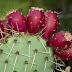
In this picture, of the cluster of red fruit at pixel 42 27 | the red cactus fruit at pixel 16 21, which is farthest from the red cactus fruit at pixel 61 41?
the red cactus fruit at pixel 16 21

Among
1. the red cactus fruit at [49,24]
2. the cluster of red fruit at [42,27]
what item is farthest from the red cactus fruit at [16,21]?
the red cactus fruit at [49,24]

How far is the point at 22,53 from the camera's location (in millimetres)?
1158

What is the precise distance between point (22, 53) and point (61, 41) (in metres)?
0.18

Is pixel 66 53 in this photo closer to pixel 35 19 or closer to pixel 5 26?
pixel 35 19

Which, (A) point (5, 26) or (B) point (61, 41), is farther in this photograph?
(A) point (5, 26)

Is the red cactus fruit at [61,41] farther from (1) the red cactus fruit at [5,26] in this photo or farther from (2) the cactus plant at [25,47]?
(1) the red cactus fruit at [5,26]

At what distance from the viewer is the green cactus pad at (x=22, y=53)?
3.79 feet

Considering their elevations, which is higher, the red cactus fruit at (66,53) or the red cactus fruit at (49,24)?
the red cactus fruit at (49,24)

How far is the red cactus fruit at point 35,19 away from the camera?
1.16 metres

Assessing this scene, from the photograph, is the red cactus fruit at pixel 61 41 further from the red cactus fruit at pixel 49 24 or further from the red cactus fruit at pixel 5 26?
the red cactus fruit at pixel 5 26

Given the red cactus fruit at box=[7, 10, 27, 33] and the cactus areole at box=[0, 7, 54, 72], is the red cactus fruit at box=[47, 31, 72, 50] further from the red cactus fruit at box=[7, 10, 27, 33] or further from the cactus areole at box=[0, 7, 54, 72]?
the red cactus fruit at box=[7, 10, 27, 33]

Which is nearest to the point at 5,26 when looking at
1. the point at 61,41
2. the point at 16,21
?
the point at 16,21

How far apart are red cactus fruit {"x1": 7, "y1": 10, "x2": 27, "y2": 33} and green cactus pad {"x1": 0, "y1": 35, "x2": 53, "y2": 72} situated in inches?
1.7

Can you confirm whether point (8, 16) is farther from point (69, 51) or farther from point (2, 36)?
point (69, 51)
